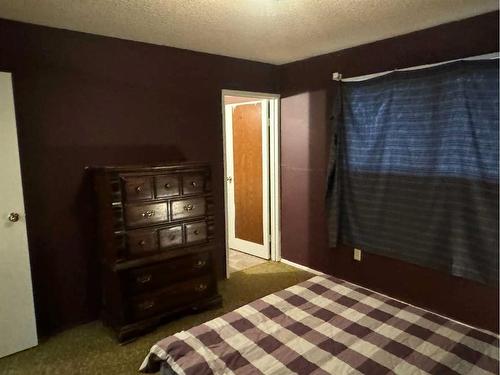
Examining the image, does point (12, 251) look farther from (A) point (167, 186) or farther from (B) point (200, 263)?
(B) point (200, 263)

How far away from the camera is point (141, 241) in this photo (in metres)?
2.50

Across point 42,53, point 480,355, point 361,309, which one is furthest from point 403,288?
point 42,53

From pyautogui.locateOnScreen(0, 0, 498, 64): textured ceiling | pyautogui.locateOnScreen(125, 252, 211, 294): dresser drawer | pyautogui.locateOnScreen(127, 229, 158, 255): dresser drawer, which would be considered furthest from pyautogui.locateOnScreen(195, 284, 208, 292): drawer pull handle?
pyautogui.locateOnScreen(0, 0, 498, 64): textured ceiling

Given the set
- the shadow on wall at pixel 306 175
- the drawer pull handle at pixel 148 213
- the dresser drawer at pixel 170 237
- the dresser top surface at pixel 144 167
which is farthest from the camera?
the shadow on wall at pixel 306 175

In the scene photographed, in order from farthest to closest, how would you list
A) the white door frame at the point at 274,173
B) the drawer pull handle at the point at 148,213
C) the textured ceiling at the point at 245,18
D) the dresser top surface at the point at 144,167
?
the white door frame at the point at 274,173
the drawer pull handle at the point at 148,213
the dresser top surface at the point at 144,167
the textured ceiling at the point at 245,18

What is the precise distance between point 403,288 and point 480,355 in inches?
49.3

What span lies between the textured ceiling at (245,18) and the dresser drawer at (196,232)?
146 centimetres

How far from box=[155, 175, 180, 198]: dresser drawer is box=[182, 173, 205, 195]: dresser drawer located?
6 cm

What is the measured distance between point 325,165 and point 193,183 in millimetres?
1362

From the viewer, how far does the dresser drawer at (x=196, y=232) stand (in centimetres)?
274

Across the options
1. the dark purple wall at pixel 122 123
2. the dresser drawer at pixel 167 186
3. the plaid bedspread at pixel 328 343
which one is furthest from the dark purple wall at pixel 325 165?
the dresser drawer at pixel 167 186

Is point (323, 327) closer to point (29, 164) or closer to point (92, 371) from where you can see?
point (92, 371)

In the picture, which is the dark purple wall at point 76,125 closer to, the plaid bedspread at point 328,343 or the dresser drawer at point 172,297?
the dresser drawer at point 172,297

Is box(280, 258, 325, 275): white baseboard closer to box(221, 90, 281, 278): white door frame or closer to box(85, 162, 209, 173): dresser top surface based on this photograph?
box(221, 90, 281, 278): white door frame
